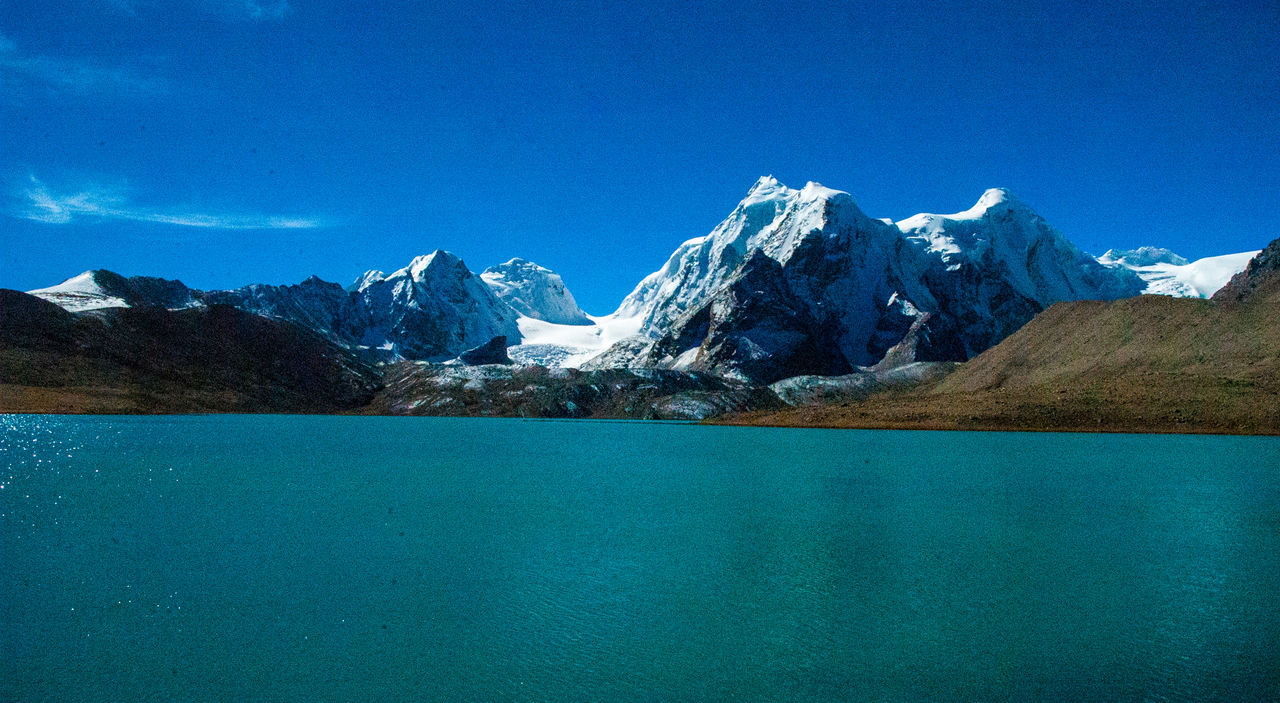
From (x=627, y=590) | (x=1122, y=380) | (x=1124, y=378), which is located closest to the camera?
(x=627, y=590)

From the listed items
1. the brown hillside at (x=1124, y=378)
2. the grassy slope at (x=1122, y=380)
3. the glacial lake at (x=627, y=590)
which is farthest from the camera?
the brown hillside at (x=1124, y=378)

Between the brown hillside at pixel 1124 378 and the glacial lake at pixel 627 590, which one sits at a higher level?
the brown hillside at pixel 1124 378

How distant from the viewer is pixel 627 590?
26.5 m

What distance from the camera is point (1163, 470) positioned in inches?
2712

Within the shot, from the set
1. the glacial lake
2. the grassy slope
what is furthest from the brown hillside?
the glacial lake

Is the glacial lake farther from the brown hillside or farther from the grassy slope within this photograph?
the brown hillside

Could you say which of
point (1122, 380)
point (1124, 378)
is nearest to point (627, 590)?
point (1122, 380)

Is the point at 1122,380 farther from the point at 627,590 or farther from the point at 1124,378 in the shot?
the point at 627,590

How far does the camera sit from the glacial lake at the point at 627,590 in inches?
742

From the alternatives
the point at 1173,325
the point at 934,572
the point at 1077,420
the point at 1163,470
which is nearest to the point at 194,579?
the point at 934,572

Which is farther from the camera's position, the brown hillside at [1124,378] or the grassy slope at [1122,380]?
the brown hillside at [1124,378]

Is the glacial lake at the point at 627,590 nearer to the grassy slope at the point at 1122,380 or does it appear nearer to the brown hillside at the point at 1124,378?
the grassy slope at the point at 1122,380

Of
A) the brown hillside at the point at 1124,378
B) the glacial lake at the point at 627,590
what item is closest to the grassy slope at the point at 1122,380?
the brown hillside at the point at 1124,378

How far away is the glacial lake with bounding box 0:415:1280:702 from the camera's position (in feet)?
61.9
